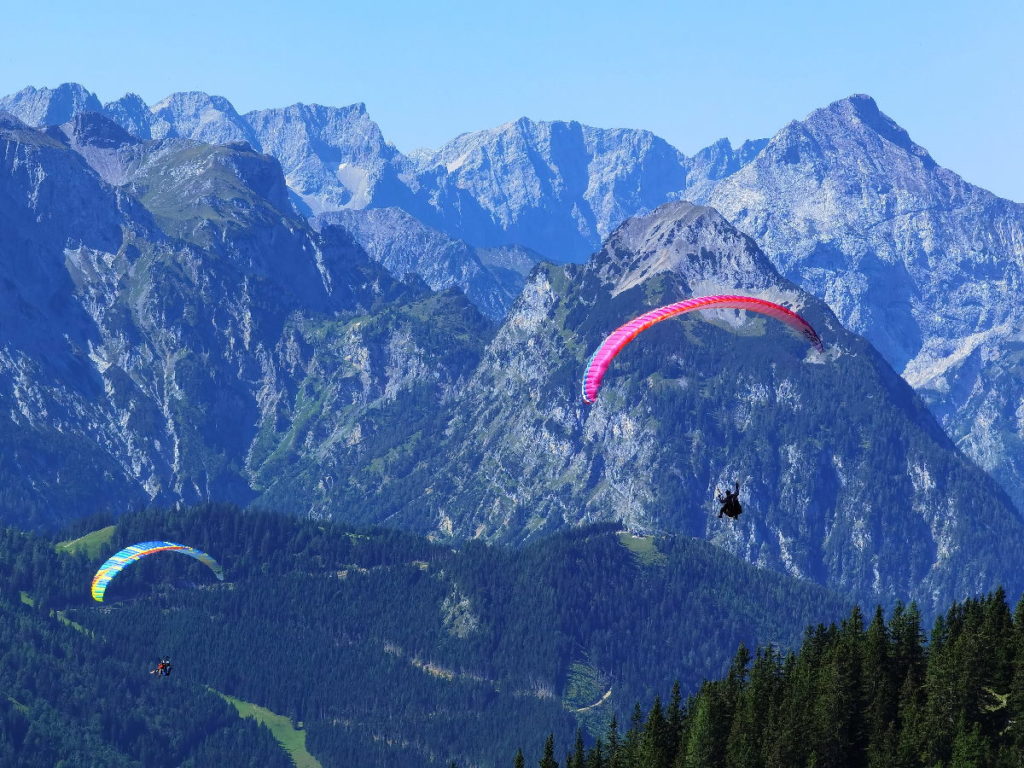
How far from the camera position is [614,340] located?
14512 cm

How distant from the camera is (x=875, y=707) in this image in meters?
163

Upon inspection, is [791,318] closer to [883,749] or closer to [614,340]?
[614,340]

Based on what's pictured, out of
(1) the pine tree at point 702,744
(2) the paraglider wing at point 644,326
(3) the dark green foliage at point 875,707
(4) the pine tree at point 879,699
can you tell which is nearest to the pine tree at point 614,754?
(3) the dark green foliage at point 875,707

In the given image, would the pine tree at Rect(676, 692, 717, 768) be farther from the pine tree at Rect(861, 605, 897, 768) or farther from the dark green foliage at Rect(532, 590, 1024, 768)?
the pine tree at Rect(861, 605, 897, 768)

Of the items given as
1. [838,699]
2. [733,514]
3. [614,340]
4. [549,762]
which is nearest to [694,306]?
[614,340]

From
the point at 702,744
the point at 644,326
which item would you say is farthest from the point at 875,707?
the point at 644,326

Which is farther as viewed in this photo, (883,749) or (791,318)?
(883,749)

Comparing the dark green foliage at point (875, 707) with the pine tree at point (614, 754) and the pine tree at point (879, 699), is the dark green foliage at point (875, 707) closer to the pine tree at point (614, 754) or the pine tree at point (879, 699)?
the pine tree at point (879, 699)

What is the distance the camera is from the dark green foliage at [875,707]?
153 metres

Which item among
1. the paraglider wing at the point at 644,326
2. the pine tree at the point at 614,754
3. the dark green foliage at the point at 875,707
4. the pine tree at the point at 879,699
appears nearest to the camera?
the paraglider wing at the point at 644,326

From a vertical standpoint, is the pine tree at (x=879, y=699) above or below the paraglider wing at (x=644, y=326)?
below

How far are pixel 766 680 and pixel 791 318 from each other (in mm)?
48294

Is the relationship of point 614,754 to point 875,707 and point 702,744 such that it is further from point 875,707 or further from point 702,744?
point 875,707

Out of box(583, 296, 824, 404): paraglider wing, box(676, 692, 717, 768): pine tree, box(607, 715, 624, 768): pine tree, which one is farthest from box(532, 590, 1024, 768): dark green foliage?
box(583, 296, 824, 404): paraglider wing
